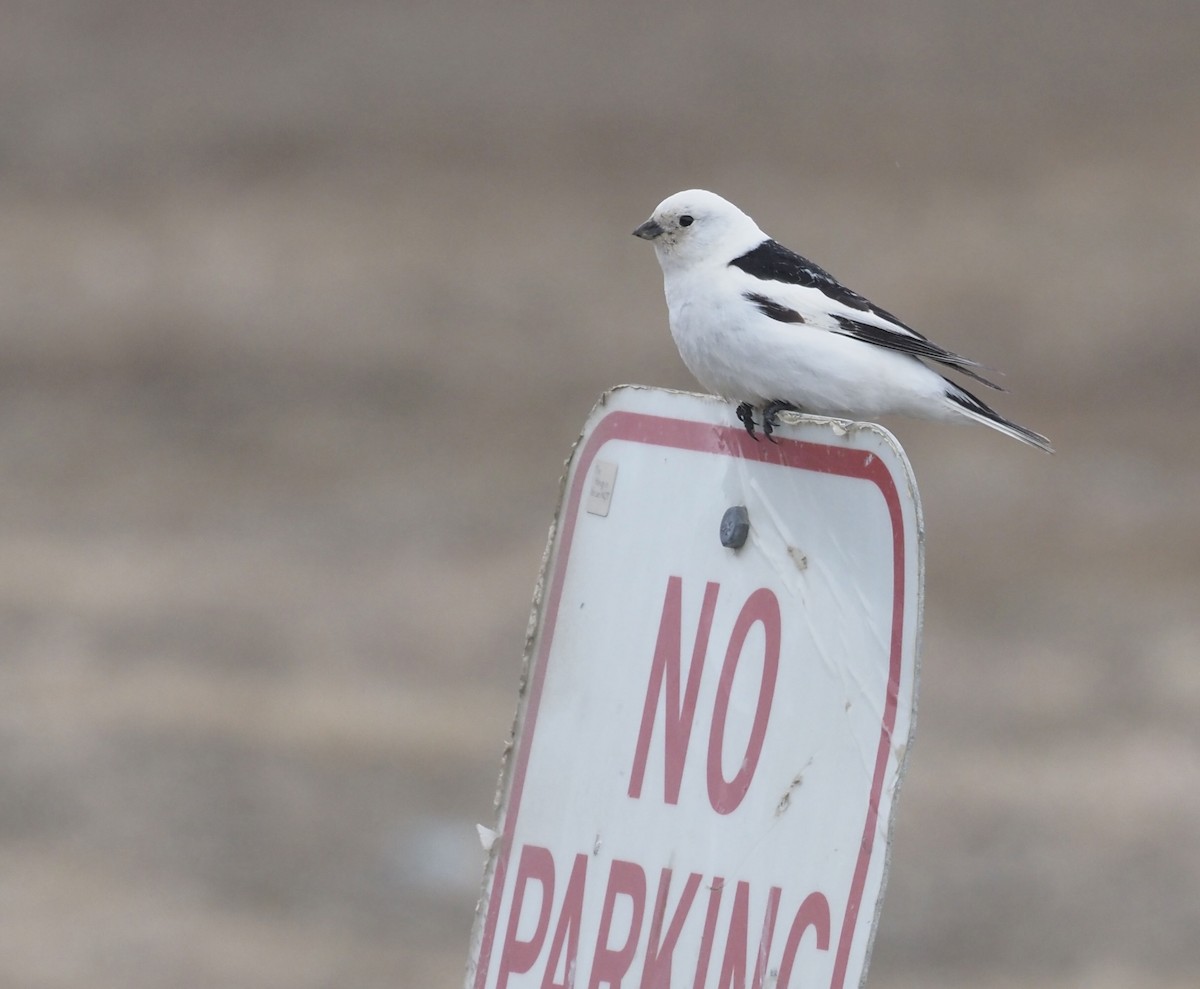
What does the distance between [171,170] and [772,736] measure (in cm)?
1481

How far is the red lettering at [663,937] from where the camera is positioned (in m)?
2.22

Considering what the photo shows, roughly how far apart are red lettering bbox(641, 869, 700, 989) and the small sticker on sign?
507 millimetres

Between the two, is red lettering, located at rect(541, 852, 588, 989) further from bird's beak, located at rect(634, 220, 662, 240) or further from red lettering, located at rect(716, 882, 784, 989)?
bird's beak, located at rect(634, 220, 662, 240)

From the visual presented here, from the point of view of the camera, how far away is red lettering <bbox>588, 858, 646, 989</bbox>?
7.41 ft

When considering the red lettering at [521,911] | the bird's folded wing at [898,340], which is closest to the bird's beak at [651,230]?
the bird's folded wing at [898,340]

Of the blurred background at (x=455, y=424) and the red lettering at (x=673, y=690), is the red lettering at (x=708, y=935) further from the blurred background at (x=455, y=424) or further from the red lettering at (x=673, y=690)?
the blurred background at (x=455, y=424)

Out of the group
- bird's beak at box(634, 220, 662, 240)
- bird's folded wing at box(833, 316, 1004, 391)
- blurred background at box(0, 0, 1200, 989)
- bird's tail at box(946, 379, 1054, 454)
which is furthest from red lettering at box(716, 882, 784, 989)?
blurred background at box(0, 0, 1200, 989)

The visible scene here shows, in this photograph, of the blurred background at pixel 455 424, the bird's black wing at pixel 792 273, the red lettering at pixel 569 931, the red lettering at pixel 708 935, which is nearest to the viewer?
the red lettering at pixel 708 935

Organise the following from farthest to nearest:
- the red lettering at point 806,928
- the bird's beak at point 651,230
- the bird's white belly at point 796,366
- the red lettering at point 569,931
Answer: the bird's beak at point 651,230 → the bird's white belly at point 796,366 → the red lettering at point 569,931 → the red lettering at point 806,928

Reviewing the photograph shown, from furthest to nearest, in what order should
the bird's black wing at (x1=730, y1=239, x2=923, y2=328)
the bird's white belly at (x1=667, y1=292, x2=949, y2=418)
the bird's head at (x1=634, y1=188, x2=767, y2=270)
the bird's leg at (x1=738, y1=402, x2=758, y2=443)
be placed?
the bird's head at (x1=634, y1=188, x2=767, y2=270), the bird's black wing at (x1=730, y1=239, x2=923, y2=328), the bird's white belly at (x1=667, y1=292, x2=949, y2=418), the bird's leg at (x1=738, y1=402, x2=758, y2=443)

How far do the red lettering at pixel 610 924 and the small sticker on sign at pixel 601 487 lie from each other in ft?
1.57

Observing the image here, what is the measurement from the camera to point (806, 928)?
6.82 ft

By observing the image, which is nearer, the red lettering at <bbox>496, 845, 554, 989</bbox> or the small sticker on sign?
the red lettering at <bbox>496, 845, 554, 989</bbox>

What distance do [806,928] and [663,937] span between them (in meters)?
0.23
